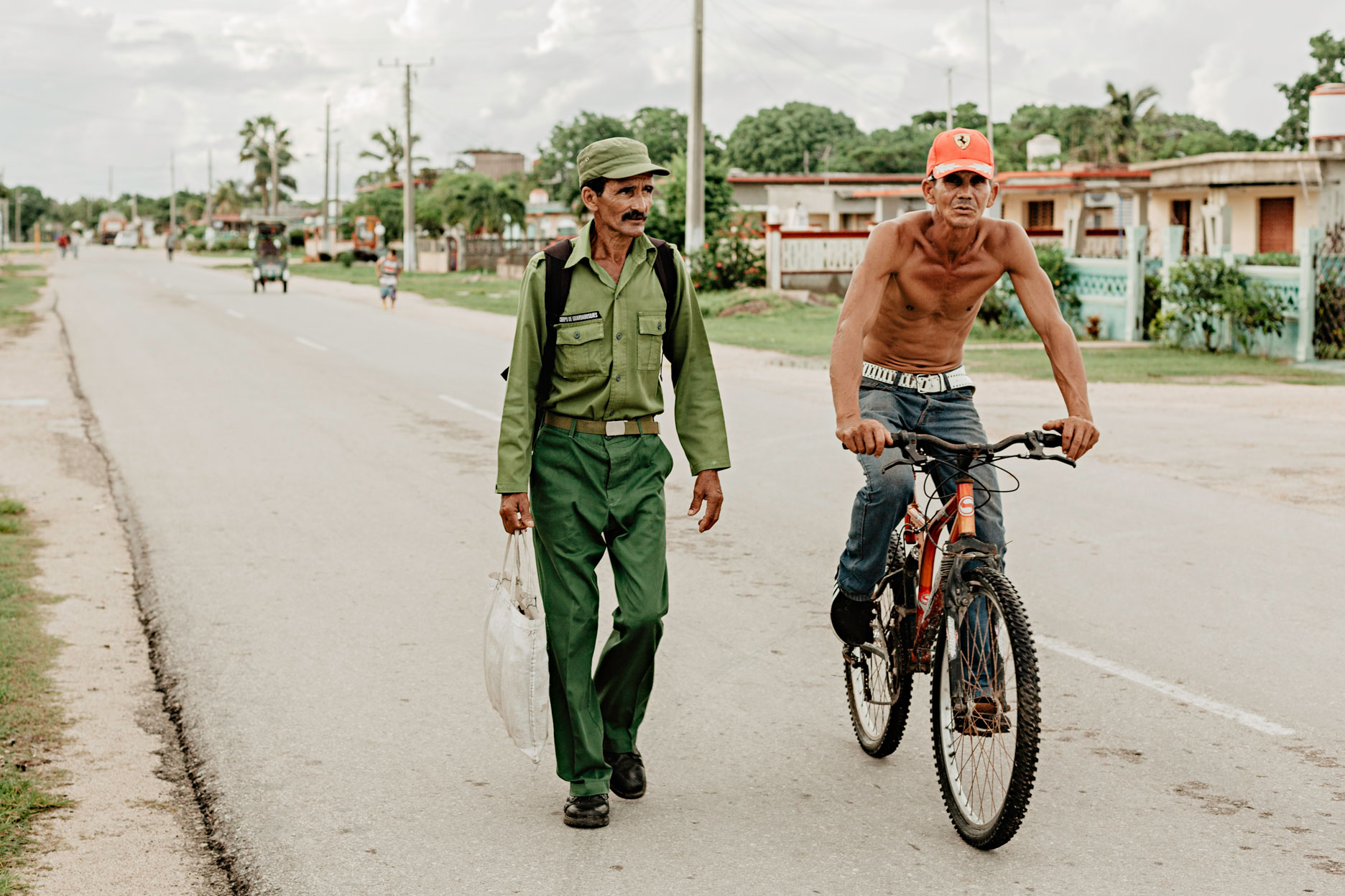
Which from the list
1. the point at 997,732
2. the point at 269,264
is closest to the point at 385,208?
the point at 269,264

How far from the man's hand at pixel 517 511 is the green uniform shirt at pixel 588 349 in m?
0.03

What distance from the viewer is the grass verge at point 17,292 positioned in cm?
2911

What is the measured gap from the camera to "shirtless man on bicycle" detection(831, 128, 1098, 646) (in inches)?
174

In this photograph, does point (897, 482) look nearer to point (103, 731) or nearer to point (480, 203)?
point (103, 731)

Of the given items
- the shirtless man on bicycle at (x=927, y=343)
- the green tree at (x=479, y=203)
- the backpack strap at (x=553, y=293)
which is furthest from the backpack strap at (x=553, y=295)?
the green tree at (x=479, y=203)

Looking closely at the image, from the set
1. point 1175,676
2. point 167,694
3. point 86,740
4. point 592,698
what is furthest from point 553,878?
point 1175,676

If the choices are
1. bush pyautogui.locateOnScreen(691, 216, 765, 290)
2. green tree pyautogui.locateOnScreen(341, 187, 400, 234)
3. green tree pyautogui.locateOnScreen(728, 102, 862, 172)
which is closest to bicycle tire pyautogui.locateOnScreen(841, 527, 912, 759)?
bush pyautogui.locateOnScreen(691, 216, 765, 290)

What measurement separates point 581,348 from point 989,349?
1803cm

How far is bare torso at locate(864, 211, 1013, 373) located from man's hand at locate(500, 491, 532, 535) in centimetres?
128

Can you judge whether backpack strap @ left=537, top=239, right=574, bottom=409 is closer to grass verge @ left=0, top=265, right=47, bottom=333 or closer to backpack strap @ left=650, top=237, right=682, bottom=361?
backpack strap @ left=650, top=237, right=682, bottom=361

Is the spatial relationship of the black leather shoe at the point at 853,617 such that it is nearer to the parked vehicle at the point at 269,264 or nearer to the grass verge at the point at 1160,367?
the grass verge at the point at 1160,367

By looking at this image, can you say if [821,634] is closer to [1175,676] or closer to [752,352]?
[1175,676]

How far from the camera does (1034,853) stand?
4.18 metres

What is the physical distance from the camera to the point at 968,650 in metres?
4.18
